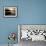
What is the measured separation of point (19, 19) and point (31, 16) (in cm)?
44

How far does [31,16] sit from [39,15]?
11.2 inches

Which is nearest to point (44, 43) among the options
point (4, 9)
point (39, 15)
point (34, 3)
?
point (39, 15)

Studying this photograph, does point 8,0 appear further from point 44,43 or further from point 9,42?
point 44,43

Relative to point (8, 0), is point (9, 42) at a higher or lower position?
lower

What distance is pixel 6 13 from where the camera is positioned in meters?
4.63

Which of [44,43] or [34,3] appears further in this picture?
[34,3]

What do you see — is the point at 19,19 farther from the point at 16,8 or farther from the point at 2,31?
the point at 2,31

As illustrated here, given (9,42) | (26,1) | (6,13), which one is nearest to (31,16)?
(26,1)

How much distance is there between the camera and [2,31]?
466 centimetres

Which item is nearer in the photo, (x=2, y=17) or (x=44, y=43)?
(x=44, y=43)

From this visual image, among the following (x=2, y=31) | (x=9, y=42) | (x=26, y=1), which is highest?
(x=26, y=1)

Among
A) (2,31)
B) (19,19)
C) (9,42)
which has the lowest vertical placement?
(9,42)

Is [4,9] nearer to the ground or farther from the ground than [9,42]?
farther from the ground

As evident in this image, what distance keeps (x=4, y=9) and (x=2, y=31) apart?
771mm
